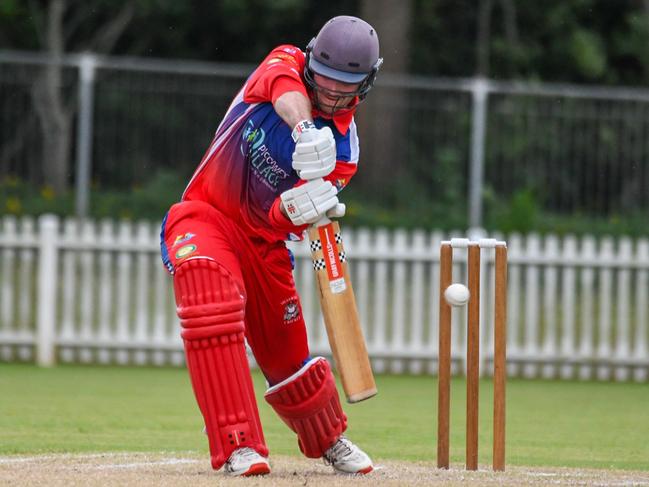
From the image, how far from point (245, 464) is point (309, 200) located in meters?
0.98

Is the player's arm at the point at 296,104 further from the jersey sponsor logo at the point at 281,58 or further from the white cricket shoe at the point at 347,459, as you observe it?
the white cricket shoe at the point at 347,459

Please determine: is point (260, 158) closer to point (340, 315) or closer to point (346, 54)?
point (346, 54)

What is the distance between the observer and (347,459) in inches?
222

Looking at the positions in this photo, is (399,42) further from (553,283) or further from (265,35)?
(553,283)

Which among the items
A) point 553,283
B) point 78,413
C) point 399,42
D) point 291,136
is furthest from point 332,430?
point 399,42

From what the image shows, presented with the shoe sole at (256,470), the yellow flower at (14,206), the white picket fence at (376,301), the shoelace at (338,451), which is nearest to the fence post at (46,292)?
the white picket fence at (376,301)

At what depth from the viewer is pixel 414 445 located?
7.04m

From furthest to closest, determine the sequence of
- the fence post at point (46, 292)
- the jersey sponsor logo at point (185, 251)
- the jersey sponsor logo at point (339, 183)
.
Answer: the fence post at point (46, 292) < the jersey sponsor logo at point (339, 183) < the jersey sponsor logo at point (185, 251)

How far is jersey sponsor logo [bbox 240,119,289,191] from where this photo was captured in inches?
214

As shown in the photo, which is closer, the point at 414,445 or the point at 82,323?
the point at 414,445

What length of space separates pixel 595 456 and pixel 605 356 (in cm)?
490

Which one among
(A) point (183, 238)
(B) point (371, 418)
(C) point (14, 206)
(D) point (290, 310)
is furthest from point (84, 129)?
(A) point (183, 238)

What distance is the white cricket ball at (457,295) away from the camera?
521 cm

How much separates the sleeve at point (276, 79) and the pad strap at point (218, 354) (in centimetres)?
68
